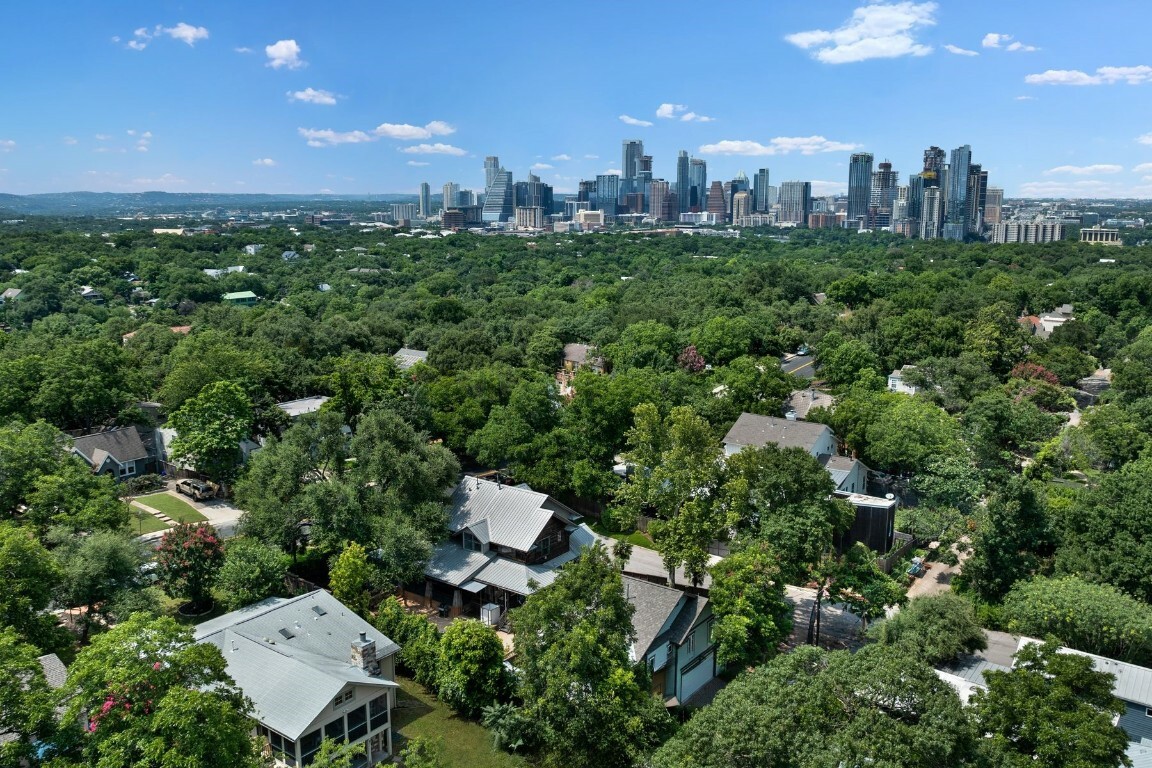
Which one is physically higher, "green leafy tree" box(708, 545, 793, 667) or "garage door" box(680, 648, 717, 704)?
"green leafy tree" box(708, 545, 793, 667)

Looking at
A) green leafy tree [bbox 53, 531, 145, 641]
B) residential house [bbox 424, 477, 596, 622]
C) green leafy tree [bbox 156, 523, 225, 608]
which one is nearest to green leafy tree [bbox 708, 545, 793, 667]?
residential house [bbox 424, 477, 596, 622]

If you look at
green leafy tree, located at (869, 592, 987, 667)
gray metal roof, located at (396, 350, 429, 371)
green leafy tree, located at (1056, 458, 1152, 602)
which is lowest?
green leafy tree, located at (869, 592, 987, 667)

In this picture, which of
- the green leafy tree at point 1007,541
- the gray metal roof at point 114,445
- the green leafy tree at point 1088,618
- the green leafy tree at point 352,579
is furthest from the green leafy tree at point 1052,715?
the gray metal roof at point 114,445

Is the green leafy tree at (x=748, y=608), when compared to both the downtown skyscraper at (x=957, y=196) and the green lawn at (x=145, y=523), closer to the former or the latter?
the green lawn at (x=145, y=523)

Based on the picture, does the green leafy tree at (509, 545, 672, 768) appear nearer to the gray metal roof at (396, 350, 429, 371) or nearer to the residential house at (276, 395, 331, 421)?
the residential house at (276, 395, 331, 421)

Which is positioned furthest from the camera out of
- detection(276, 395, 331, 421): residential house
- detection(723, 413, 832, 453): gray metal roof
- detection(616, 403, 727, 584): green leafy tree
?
detection(276, 395, 331, 421): residential house

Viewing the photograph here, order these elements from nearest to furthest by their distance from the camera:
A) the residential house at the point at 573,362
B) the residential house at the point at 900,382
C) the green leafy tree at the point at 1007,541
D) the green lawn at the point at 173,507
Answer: the green leafy tree at the point at 1007,541 → the green lawn at the point at 173,507 → the residential house at the point at 900,382 → the residential house at the point at 573,362
